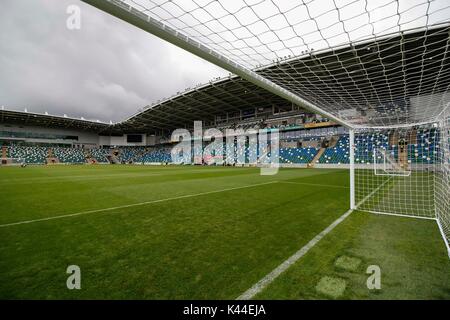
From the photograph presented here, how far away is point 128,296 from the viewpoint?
1.85 m

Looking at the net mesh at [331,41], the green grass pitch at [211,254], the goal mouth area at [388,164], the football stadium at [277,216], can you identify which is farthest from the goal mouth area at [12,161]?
the goal mouth area at [388,164]

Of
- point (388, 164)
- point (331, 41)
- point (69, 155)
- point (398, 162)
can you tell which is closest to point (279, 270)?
point (331, 41)

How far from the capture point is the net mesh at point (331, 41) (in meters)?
3.70

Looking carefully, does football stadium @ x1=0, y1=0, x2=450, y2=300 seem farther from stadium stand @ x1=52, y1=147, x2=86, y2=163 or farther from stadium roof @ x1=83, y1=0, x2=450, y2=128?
stadium stand @ x1=52, y1=147, x2=86, y2=163

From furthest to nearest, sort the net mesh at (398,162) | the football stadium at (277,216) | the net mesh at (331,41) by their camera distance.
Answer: the net mesh at (398,162)
the net mesh at (331,41)
the football stadium at (277,216)

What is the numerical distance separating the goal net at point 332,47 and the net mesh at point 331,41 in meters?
0.02

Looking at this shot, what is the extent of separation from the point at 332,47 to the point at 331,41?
7.7 inches

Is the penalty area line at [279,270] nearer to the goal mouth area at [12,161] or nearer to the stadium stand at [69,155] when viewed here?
the goal mouth area at [12,161]

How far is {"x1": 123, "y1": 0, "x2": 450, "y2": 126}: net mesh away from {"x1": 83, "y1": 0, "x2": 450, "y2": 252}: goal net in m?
0.02

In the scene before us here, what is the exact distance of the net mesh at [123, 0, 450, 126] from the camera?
3695 mm

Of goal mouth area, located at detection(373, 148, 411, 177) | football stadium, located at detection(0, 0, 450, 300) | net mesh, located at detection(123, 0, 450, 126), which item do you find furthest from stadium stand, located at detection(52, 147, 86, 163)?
goal mouth area, located at detection(373, 148, 411, 177)

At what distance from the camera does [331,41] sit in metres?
5.06
